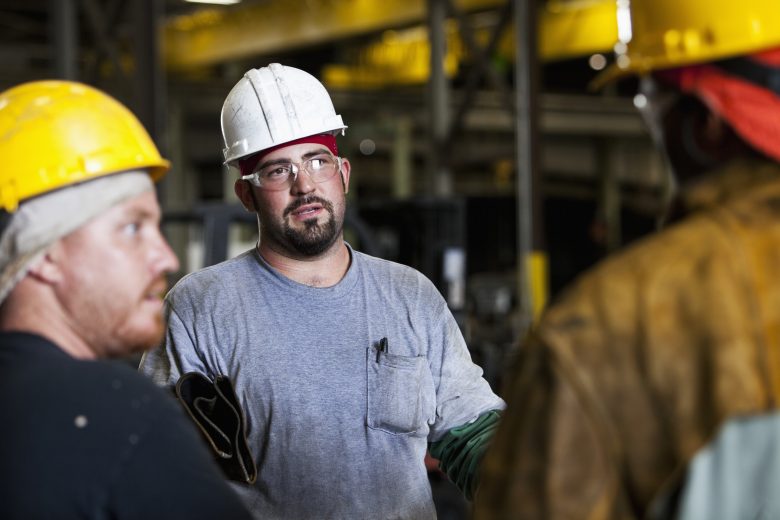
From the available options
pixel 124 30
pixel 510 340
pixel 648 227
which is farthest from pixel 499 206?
pixel 510 340

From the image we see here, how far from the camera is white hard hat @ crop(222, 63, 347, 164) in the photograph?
2824mm

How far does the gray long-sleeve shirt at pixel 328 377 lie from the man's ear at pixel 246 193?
16cm

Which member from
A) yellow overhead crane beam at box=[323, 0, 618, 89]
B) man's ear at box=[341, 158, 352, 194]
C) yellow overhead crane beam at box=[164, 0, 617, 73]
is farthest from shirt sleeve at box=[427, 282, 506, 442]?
yellow overhead crane beam at box=[164, 0, 617, 73]

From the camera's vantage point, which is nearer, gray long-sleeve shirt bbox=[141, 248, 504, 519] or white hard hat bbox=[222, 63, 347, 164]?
gray long-sleeve shirt bbox=[141, 248, 504, 519]

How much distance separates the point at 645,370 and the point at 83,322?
869 millimetres

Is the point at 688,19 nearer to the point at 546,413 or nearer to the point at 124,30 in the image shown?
the point at 546,413

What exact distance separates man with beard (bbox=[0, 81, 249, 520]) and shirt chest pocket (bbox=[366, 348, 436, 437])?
1.01 m

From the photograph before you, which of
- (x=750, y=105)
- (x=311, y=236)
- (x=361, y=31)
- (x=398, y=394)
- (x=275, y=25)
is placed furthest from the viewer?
(x=275, y=25)

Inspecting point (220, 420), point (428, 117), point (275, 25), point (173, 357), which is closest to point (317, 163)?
point (173, 357)

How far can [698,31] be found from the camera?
1464 mm

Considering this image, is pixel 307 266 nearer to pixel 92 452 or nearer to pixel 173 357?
pixel 173 357

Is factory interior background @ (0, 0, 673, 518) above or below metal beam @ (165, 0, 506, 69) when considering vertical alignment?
below

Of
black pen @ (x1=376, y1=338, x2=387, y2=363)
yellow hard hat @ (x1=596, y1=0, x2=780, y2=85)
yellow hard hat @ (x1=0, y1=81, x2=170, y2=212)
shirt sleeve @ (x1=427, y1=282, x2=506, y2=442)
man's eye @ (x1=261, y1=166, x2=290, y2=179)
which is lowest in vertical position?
shirt sleeve @ (x1=427, y1=282, x2=506, y2=442)

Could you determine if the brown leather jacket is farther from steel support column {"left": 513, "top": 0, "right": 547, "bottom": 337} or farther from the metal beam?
the metal beam
